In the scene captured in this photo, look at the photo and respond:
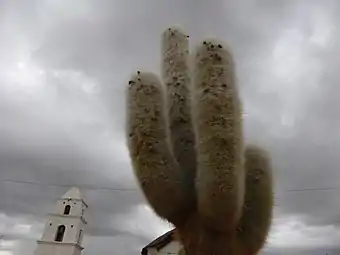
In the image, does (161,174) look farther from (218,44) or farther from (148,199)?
(218,44)

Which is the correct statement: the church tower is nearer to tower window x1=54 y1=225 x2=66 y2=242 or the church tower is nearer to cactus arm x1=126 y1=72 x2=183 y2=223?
tower window x1=54 y1=225 x2=66 y2=242

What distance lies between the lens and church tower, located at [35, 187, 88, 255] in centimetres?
2450

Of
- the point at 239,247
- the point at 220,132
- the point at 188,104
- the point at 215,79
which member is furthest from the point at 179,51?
the point at 239,247

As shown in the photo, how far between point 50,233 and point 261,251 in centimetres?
2424

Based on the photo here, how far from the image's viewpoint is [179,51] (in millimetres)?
3154

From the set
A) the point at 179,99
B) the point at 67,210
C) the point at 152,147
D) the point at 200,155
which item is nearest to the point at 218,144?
the point at 200,155

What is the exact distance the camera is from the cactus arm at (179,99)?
2857 millimetres

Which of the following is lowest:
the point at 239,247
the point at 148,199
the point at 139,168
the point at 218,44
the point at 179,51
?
the point at 239,247

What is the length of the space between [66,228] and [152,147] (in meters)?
23.9

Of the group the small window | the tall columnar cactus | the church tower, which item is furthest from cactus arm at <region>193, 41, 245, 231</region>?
the small window

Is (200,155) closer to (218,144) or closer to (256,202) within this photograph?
(218,144)

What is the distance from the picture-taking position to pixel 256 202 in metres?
2.93

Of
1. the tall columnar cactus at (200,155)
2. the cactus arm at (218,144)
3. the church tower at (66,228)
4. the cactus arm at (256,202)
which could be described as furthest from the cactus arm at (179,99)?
the church tower at (66,228)

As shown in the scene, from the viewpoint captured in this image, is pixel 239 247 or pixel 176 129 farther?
pixel 176 129
